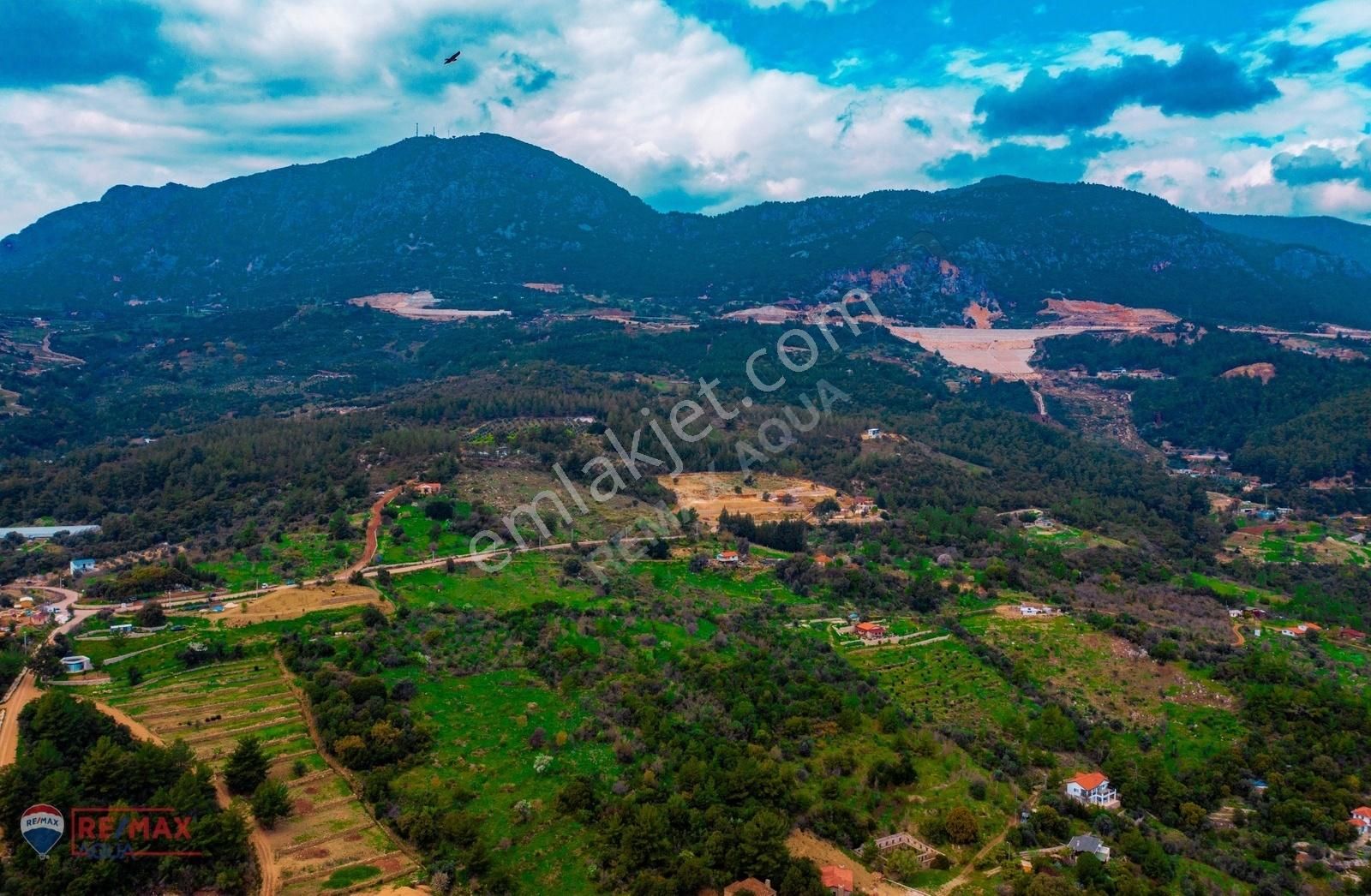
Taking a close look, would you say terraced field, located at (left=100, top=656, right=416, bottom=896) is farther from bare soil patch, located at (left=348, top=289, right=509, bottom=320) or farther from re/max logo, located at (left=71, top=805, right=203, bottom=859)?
bare soil patch, located at (left=348, top=289, right=509, bottom=320)

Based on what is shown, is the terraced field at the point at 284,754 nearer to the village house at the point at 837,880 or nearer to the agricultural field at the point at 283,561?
the agricultural field at the point at 283,561

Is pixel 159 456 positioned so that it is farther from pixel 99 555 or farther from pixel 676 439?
pixel 676 439

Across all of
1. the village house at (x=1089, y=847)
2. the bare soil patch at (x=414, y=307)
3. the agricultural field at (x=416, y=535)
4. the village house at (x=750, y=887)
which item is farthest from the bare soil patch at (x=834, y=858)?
the bare soil patch at (x=414, y=307)

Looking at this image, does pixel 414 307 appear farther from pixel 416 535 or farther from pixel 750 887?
pixel 750 887

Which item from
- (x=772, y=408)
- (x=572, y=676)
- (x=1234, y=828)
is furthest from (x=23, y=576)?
(x=772, y=408)

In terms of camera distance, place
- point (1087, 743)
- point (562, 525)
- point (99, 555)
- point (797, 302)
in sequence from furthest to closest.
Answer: point (797, 302), point (562, 525), point (99, 555), point (1087, 743)
